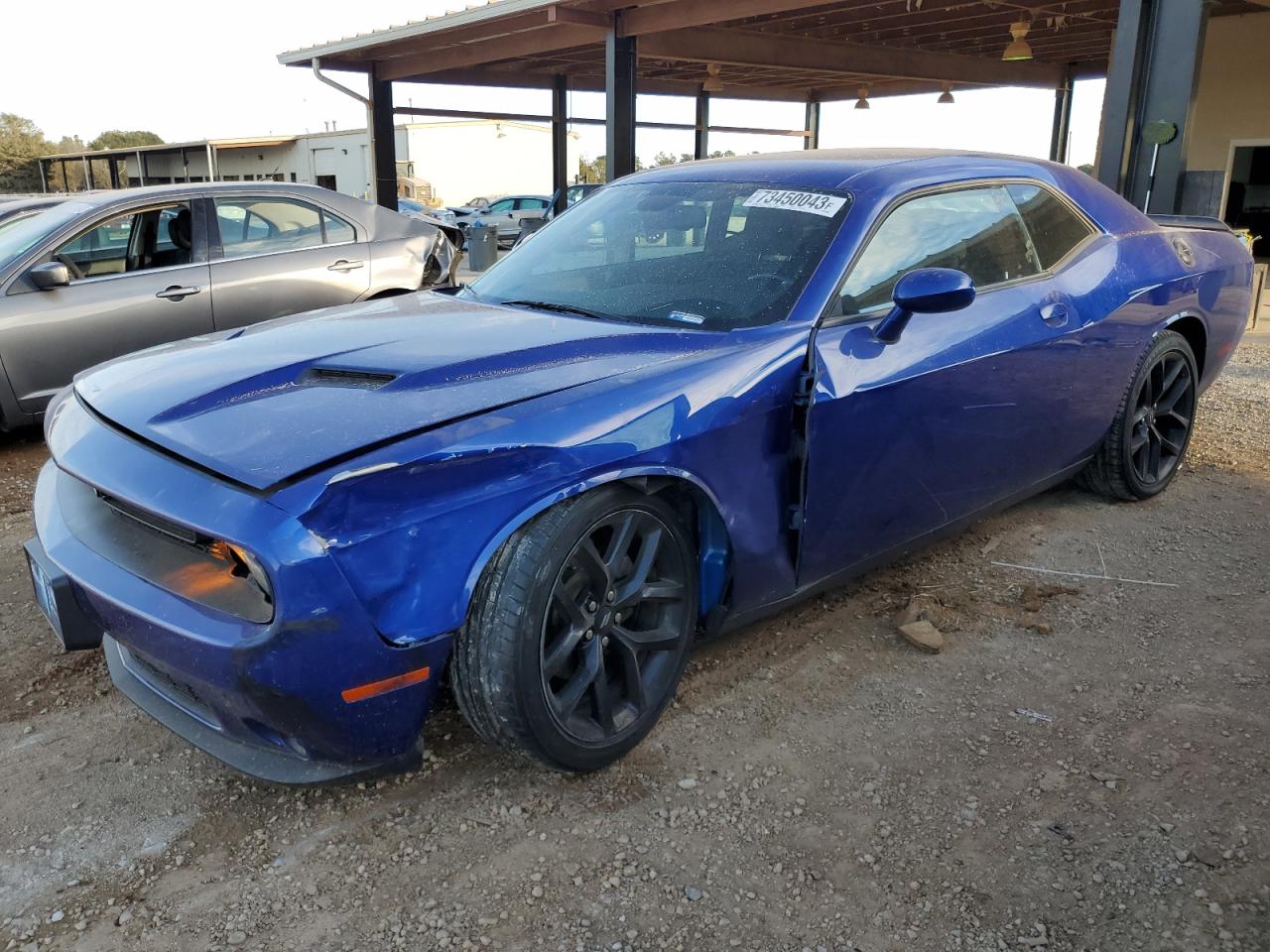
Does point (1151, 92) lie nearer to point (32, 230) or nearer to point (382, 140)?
point (32, 230)

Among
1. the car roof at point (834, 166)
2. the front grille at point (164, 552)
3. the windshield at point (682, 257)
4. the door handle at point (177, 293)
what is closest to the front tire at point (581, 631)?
the front grille at point (164, 552)

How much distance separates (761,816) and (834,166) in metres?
2.10

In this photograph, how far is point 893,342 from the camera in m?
3.00

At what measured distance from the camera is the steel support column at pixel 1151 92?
7473 millimetres

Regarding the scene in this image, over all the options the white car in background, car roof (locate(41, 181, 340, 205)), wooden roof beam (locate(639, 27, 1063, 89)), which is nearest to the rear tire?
car roof (locate(41, 181, 340, 205))

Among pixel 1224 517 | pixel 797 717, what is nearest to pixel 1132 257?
pixel 1224 517

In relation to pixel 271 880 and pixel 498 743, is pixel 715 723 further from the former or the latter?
pixel 271 880

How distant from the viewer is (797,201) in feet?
10.5

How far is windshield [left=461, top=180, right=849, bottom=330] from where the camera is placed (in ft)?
9.75

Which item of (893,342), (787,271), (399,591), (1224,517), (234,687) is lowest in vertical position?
(1224,517)

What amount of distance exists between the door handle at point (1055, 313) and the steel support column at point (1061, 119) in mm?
17279

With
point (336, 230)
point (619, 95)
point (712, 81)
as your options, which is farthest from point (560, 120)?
point (336, 230)

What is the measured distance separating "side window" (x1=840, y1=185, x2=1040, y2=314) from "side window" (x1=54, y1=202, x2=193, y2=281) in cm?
471

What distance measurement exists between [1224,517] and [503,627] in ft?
12.1
